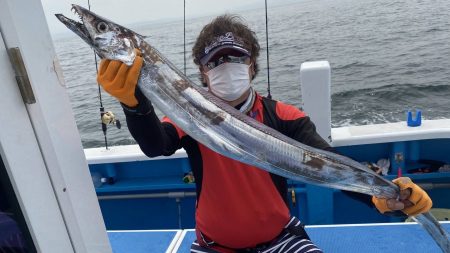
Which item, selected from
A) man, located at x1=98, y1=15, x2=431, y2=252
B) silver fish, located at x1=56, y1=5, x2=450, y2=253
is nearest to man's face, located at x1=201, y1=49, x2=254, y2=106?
man, located at x1=98, y1=15, x2=431, y2=252

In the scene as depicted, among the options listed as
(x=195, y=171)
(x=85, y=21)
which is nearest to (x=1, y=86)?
(x=85, y=21)

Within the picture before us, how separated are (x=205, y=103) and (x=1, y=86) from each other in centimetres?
82

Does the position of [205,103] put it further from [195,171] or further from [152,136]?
[195,171]

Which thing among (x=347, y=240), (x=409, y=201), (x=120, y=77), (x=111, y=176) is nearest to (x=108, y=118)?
(x=111, y=176)

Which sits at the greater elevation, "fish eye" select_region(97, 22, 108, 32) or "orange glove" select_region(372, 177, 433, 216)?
"fish eye" select_region(97, 22, 108, 32)

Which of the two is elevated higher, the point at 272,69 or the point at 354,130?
the point at 354,130

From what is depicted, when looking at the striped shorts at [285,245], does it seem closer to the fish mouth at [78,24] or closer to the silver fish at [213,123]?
the silver fish at [213,123]

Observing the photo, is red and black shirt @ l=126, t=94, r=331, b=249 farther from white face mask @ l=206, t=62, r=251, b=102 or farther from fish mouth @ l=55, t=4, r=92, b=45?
fish mouth @ l=55, t=4, r=92, b=45

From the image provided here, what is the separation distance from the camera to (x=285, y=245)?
84.0 inches

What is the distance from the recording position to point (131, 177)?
4.28 meters

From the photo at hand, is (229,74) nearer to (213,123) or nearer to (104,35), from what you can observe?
(213,123)

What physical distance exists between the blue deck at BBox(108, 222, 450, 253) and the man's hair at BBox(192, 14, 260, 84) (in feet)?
4.81

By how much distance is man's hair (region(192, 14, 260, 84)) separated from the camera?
89.5 inches

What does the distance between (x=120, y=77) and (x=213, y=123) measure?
1.46 feet
